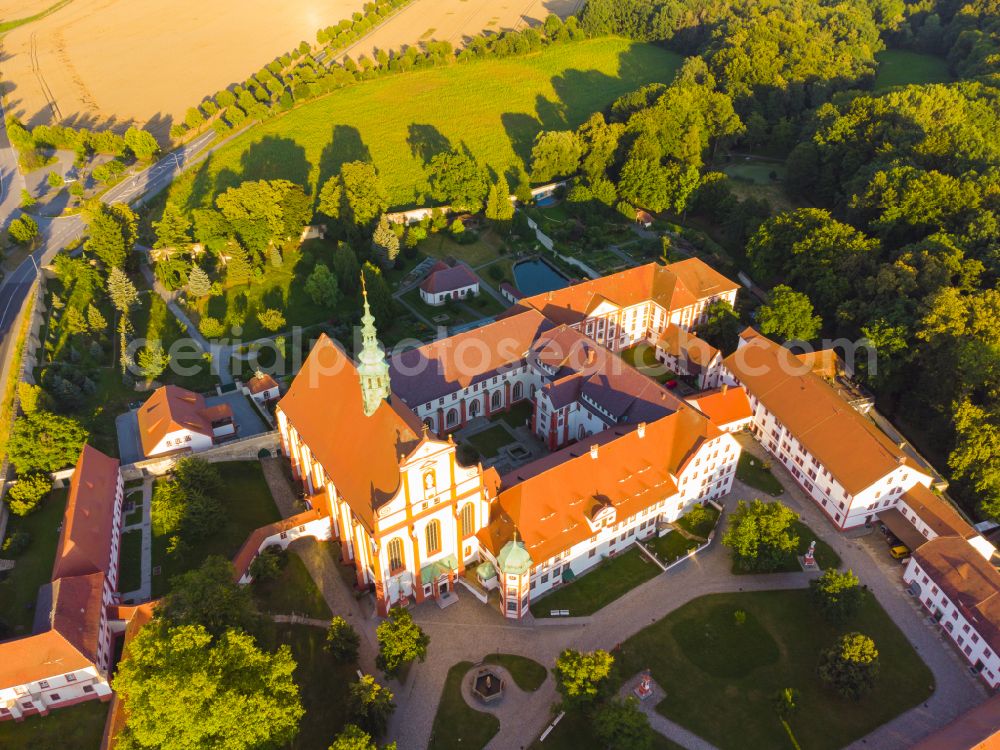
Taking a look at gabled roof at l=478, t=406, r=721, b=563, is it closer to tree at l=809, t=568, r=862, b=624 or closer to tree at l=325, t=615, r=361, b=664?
tree at l=325, t=615, r=361, b=664

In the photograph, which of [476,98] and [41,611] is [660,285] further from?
[476,98]

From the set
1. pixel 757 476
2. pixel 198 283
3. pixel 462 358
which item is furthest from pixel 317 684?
pixel 198 283

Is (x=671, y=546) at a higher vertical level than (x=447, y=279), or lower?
lower

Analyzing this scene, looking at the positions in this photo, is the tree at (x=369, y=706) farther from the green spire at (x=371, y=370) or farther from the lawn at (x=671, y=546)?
the lawn at (x=671, y=546)

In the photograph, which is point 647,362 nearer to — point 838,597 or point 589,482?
point 589,482

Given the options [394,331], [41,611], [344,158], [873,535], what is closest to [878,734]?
[873,535]

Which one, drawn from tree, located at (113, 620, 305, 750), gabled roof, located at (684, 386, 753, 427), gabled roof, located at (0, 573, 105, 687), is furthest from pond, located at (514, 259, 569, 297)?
gabled roof, located at (0, 573, 105, 687)
